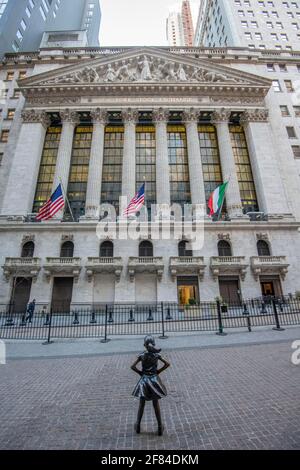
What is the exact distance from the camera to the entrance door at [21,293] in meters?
23.6

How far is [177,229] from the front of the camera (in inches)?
991

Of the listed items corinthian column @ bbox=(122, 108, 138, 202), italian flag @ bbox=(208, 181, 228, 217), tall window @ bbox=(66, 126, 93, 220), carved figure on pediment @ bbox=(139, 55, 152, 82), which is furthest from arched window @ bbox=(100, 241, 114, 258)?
carved figure on pediment @ bbox=(139, 55, 152, 82)

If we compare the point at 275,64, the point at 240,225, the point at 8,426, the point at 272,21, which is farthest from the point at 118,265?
the point at 272,21

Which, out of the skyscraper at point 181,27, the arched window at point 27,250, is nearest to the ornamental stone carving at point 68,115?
the arched window at point 27,250

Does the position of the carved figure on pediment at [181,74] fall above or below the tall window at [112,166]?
above

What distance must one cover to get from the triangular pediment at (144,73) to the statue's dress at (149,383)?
34.7 m

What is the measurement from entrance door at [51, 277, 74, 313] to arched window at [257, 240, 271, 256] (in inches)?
827

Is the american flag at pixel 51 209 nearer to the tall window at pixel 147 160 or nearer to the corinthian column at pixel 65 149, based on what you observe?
the corinthian column at pixel 65 149

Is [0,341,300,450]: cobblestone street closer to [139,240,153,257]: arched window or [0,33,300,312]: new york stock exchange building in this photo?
[0,33,300,312]: new york stock exchange building

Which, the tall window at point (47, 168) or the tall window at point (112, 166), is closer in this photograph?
the tall window at point (47, 168)

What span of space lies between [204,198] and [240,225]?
204 inches

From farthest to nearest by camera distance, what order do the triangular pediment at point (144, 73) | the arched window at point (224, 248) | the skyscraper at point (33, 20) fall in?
the skyscraper at point (33, 20) < the triangular pediment at point (144, 73) < the arched window at point (224, 248)

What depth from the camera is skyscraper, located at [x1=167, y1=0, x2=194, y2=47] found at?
17449 cm

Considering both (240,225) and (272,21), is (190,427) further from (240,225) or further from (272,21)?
(272,21)
